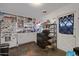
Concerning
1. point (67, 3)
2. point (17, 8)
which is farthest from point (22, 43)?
point (67, 3)

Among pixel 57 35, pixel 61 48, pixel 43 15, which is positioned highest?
pixel 43 15

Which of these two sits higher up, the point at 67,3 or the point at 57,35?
the point at 67,3

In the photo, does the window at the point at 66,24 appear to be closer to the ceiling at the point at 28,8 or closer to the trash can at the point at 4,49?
the ceiling at the point at 28,8

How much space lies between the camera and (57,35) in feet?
6.39

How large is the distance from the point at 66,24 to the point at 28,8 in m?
0.68

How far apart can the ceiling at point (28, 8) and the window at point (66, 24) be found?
0.70 feet

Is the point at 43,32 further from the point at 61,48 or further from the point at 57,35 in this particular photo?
the point at 61,48

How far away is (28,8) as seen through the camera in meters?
1.88

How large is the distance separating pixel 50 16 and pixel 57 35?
13.5 inches

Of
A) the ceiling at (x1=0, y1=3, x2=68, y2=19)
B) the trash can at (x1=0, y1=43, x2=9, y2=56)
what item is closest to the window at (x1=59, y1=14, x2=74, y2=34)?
the ceiling at (x1=0, y1=3, x2=68, y2=19)

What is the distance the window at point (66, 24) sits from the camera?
189 centimetres

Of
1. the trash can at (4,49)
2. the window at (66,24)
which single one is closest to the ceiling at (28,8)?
the window at (66,24)

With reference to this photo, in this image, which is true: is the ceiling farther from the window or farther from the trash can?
the trash can

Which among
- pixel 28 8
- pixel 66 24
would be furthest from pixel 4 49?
pixel 66 24
